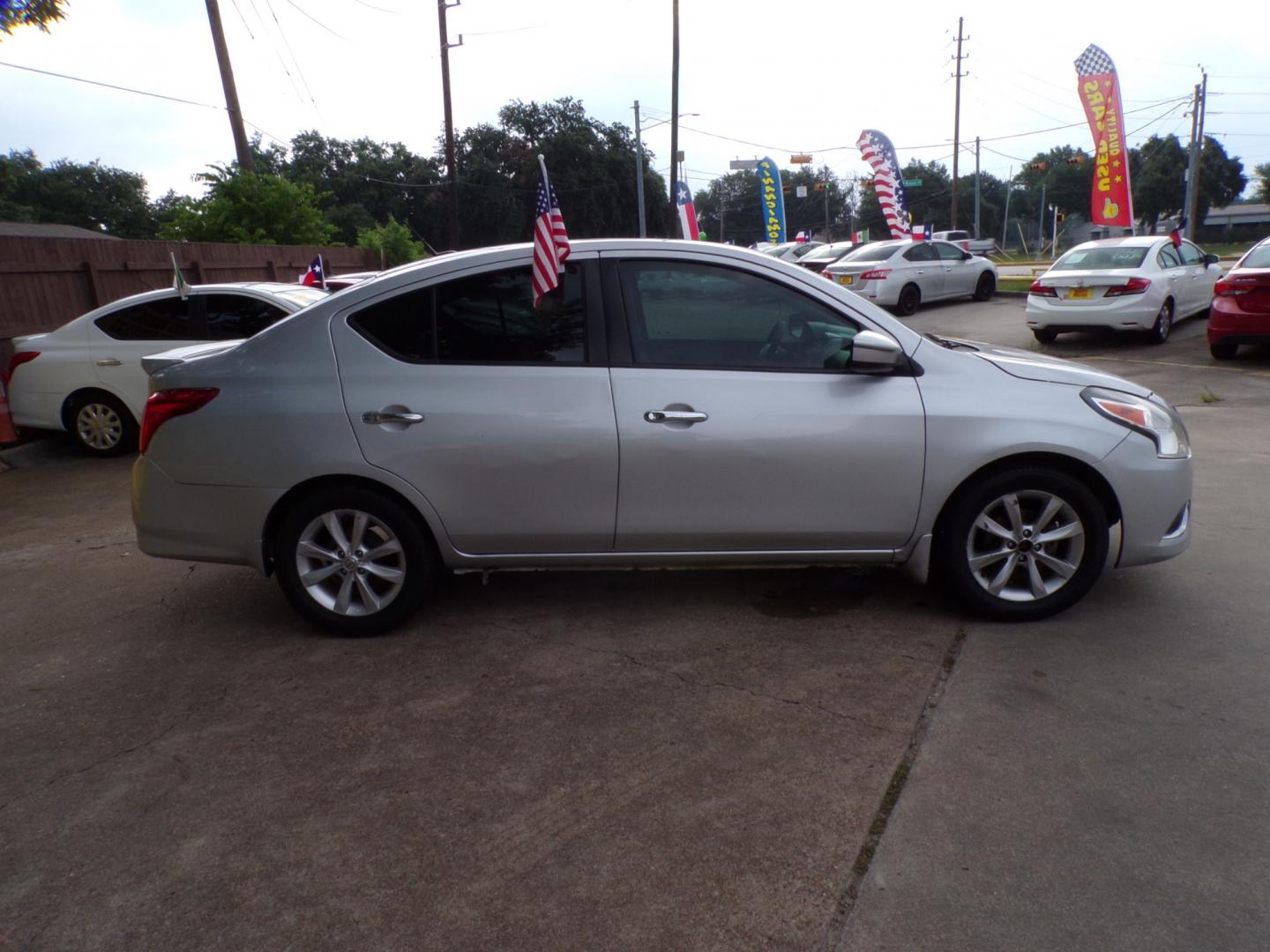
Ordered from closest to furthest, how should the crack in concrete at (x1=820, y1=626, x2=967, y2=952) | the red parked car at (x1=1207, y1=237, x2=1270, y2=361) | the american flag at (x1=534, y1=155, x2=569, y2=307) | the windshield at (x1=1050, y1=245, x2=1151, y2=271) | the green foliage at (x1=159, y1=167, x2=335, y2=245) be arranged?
1. the crack in concrete at (x1=820, y1=626, x2=967, y2=952)
2. the american flag at (x1=534, y1=155, x2=569, y2=307)
3. the red parked car at (x1=1207, y1=237, x2=1270, y2=361)
4. the windshield at (x1=1050, y1=245, x2=1151, y2=271)
5. the green foliage at (x1=159, y1=167, x2=335, y2=245)

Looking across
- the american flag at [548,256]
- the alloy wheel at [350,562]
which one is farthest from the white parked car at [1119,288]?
the alloy wheel at [350,562]

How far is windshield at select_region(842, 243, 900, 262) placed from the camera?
19375mm

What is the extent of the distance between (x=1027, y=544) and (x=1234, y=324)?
896 cm

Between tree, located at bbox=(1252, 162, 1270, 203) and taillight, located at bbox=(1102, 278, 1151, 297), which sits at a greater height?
tree, located at bbox=(1252, 162, 1270, 203)

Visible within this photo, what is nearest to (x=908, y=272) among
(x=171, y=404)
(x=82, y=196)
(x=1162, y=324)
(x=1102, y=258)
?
(x=1102, y=258)

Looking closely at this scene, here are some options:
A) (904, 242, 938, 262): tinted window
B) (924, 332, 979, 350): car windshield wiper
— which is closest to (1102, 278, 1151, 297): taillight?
(904, 242, 938, 262): tinted window

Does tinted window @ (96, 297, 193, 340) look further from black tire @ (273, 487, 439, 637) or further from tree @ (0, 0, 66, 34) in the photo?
black tire @ (273, 487, 439, 637)

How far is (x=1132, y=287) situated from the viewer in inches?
518

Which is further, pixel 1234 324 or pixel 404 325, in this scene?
pixel 1234 324

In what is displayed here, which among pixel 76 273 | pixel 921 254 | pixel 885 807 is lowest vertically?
pixel 885 807

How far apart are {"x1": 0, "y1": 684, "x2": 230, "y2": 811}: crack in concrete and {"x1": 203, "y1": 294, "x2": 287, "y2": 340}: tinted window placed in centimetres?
593

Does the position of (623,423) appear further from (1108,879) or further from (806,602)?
(1108,879)

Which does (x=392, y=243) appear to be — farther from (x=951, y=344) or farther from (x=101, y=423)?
(x=951, y=344)

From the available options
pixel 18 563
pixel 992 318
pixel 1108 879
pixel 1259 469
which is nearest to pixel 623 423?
pixel 1108 879
